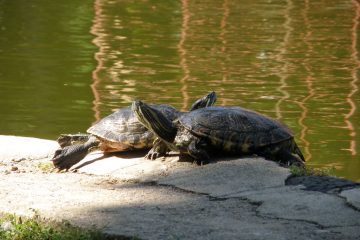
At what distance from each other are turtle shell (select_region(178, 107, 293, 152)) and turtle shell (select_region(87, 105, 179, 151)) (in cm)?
45

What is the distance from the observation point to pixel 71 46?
17.0 m

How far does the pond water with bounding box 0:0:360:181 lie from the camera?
11852 mm

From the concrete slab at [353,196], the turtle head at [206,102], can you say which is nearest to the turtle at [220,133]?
the turtle head at [206,102]

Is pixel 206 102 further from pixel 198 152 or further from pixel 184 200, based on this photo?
pixel 184 200

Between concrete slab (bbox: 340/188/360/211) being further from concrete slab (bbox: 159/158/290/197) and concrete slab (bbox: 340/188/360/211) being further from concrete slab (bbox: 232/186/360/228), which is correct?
concrete slab (bbox: 159/158/290/197)

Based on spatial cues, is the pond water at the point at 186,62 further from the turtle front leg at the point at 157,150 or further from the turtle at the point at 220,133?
the turtle front leg at the point at 157,150

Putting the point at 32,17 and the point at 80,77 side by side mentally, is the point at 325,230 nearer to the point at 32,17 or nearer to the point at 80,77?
the point at 80,77

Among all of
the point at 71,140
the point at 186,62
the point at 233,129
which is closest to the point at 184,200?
the point at 233,129

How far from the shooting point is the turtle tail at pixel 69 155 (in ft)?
23.4

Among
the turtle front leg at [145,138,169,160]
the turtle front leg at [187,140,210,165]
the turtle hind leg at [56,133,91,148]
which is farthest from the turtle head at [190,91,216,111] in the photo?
the turtle front leg at [187,140,210,165]

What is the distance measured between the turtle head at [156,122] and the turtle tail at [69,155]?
631mm

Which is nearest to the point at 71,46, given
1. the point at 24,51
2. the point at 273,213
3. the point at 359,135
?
the point at 24,51

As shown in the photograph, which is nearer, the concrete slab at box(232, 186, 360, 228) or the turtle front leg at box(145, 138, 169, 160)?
the concrete slab at box(232, 186, 360, 228)

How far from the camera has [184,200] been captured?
19.1 ft
